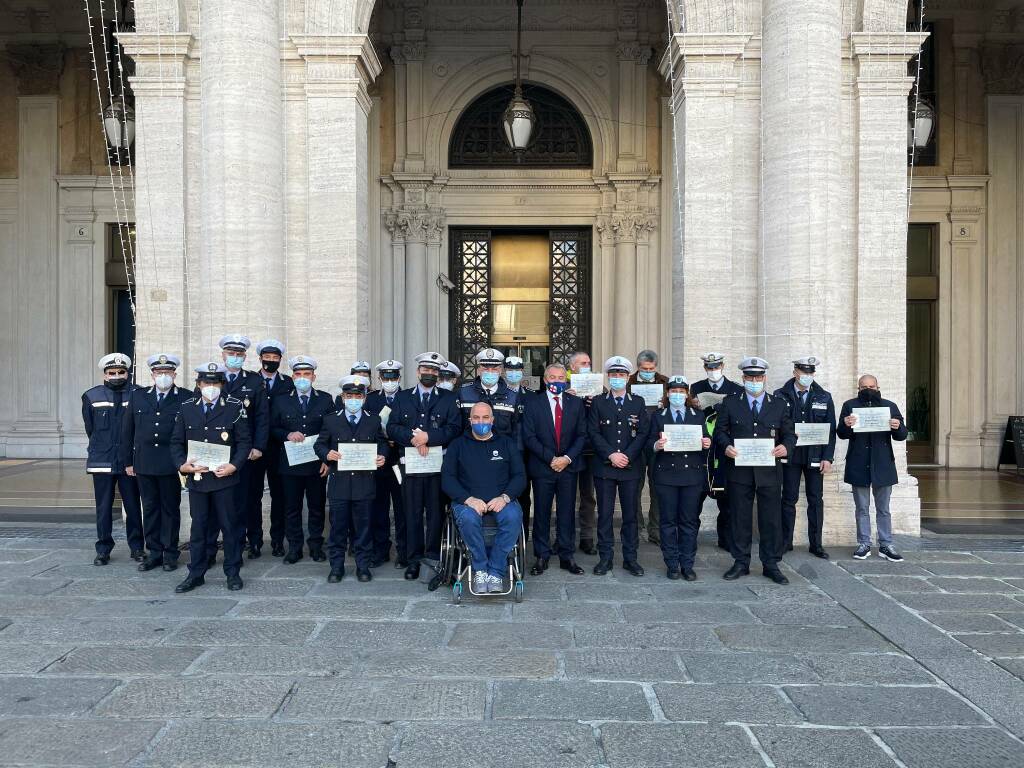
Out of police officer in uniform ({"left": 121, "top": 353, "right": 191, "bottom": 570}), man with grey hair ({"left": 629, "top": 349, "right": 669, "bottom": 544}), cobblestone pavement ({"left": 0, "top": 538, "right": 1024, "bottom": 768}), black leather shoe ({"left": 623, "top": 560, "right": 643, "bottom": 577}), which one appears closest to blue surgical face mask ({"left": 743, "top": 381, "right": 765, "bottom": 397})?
man with grey hair ({"left": 629, "top": 349, "right": 669, "bottom": 544})

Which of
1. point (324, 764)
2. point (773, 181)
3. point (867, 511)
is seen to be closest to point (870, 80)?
point (773, 181)

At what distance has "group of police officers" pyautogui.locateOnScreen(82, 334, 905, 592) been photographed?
7.26 meters

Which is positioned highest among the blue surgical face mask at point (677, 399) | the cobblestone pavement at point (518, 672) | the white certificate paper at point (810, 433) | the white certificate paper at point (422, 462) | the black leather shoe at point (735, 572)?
the blue surgical face mask at point (677, 399)

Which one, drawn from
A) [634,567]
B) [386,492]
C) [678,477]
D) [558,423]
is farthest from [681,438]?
[386,492]

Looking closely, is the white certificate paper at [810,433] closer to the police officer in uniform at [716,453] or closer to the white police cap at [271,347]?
the police officer in uniform at [716,453]

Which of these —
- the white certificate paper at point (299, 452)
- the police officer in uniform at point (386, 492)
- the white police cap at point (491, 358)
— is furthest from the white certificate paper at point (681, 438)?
the white certificate paper at point (299, 452)

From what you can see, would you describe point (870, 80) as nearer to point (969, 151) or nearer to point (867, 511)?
point (867, 511)

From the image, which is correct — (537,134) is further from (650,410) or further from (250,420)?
(250,420)

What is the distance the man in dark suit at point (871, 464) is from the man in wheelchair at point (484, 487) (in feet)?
11.7

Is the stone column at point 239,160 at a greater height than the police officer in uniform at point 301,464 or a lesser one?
greater

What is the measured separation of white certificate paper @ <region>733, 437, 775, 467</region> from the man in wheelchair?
200 centimetres

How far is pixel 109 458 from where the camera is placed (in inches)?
317

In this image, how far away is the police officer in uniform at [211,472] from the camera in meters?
7.01

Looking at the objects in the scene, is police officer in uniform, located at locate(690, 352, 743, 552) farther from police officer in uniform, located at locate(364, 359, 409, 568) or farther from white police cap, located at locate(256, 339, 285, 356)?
white police cap, located at locate(256, 339, 285, 356)
